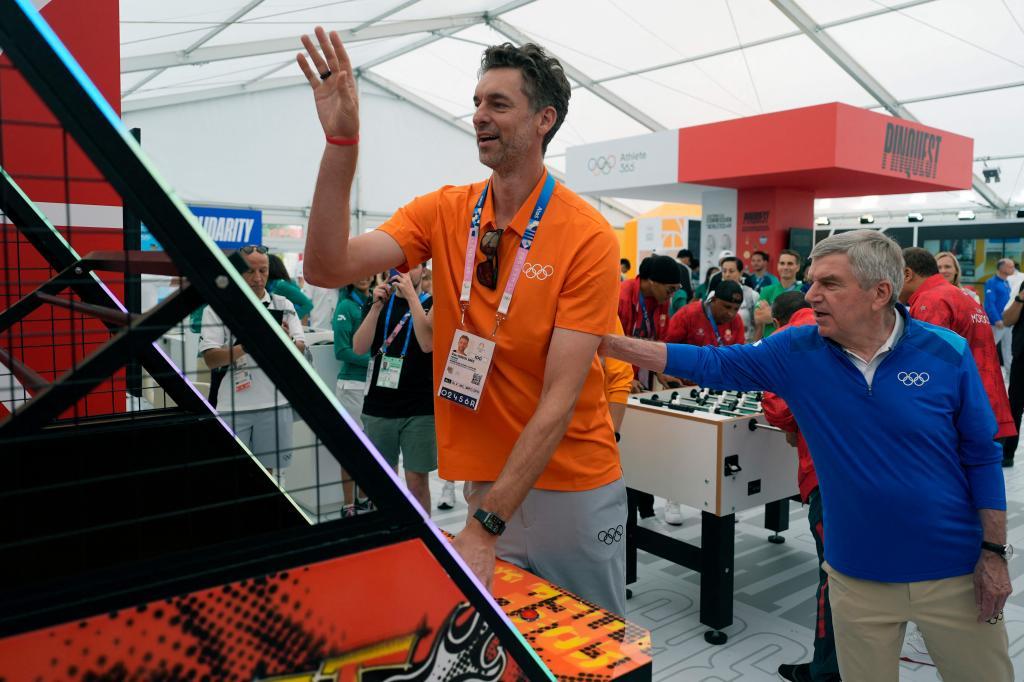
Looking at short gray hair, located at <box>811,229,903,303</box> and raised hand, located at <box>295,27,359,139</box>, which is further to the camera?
short gray hair, located at <box>811,229,903,303</box>

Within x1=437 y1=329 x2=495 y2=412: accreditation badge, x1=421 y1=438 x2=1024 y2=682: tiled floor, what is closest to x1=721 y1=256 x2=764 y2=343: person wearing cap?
x1=421 y1=438 x2=1024 y2=682: tiled floor

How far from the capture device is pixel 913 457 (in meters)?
1.97

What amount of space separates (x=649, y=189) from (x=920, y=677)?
955cm

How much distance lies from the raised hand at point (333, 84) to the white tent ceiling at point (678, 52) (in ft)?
28.2

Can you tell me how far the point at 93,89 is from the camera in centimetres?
66

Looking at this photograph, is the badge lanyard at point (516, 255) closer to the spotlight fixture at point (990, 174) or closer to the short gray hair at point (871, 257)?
the short gray hair at point (871, 257)

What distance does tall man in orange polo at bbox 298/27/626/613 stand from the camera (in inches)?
55.9

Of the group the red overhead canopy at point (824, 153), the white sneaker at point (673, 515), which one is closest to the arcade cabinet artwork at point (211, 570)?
the white sneaker at point (673, 515)

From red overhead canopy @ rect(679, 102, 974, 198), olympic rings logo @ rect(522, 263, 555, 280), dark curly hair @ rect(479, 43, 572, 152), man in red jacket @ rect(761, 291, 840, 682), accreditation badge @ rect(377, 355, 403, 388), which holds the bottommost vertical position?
man in red jacket @ rect(761, 291, 840, 682)

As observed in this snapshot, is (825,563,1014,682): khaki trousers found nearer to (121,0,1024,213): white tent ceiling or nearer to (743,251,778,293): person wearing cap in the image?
(743,251,778,293): person wearing cap

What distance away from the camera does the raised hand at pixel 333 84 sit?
119cm

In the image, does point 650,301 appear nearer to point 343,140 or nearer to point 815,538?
point 815,538

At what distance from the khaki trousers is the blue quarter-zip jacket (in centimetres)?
5

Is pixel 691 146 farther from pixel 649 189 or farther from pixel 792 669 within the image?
pixel 792 669
